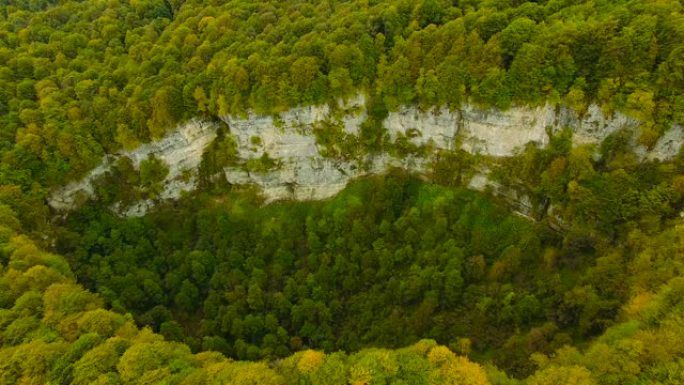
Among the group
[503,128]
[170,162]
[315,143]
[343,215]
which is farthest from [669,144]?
[170,162]

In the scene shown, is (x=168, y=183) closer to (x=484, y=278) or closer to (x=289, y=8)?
(x=289, y=8)

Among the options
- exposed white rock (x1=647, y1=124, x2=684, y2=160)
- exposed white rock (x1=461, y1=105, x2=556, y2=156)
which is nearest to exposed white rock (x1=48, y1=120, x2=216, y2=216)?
exposed white rock (x1=461, y1=105, x2=556, y2=156)

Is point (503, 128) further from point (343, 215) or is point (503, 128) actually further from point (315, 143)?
point (315, 143)

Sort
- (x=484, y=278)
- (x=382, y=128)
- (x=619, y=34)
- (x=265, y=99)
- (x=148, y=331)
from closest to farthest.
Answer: (x=148, y=331)
(x=619, y=34)
(x=484, y=278)
(x=265, y=99)
(x=382, y=128)

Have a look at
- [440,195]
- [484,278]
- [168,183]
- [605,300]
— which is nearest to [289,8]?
[168,183]

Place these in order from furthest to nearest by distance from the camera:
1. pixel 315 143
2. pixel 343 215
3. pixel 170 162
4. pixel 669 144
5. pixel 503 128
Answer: pixel 170 162 → pixel 315 143 → pixel 343 215 → pixel 503 128 → pixel 669 144

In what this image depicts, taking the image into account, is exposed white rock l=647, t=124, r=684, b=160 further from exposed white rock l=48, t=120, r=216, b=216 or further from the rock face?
exposed white rock l=48, t=120, r=216, b=216
